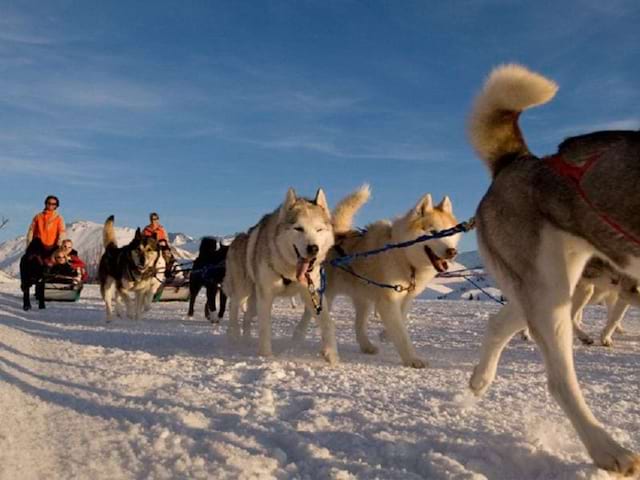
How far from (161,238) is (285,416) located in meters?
8.58

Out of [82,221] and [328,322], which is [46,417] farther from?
[82,221]

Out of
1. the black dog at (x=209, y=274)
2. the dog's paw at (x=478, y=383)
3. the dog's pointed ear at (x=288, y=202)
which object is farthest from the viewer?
the black dog at (x=209, y=274)

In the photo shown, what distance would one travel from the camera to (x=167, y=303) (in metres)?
13.1

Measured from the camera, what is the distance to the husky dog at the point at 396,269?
16.0 ft

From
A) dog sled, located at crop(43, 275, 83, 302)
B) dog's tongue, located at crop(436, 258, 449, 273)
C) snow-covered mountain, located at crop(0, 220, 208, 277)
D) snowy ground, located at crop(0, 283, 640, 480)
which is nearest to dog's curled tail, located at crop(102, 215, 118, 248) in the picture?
dog sled, located at crop(43, 275, 83, 302)

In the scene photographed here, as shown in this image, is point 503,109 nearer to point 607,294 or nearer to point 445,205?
point 445,205

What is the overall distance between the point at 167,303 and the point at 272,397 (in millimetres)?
10448

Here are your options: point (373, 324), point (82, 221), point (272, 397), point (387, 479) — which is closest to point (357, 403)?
point (272, 397)

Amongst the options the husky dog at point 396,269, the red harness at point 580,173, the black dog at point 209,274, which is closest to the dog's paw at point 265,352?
the husky dog at point 396,269

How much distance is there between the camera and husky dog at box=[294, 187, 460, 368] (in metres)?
4.88

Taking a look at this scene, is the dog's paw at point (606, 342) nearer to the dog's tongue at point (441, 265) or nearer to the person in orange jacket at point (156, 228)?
the dog's tongue at point (441, 265)

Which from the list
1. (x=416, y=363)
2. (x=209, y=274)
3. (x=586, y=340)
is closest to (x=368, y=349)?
(x=416, y=363)

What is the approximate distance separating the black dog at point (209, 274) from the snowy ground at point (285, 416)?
3.78 metres

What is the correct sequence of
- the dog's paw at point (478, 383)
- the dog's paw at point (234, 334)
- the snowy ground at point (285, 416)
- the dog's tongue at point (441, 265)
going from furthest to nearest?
the dog's paw at point (234, 334) → the dog's tongue at point (441, 265) → the dog's paw at point (478, 383) → the snowy ground at point (285, 416)
